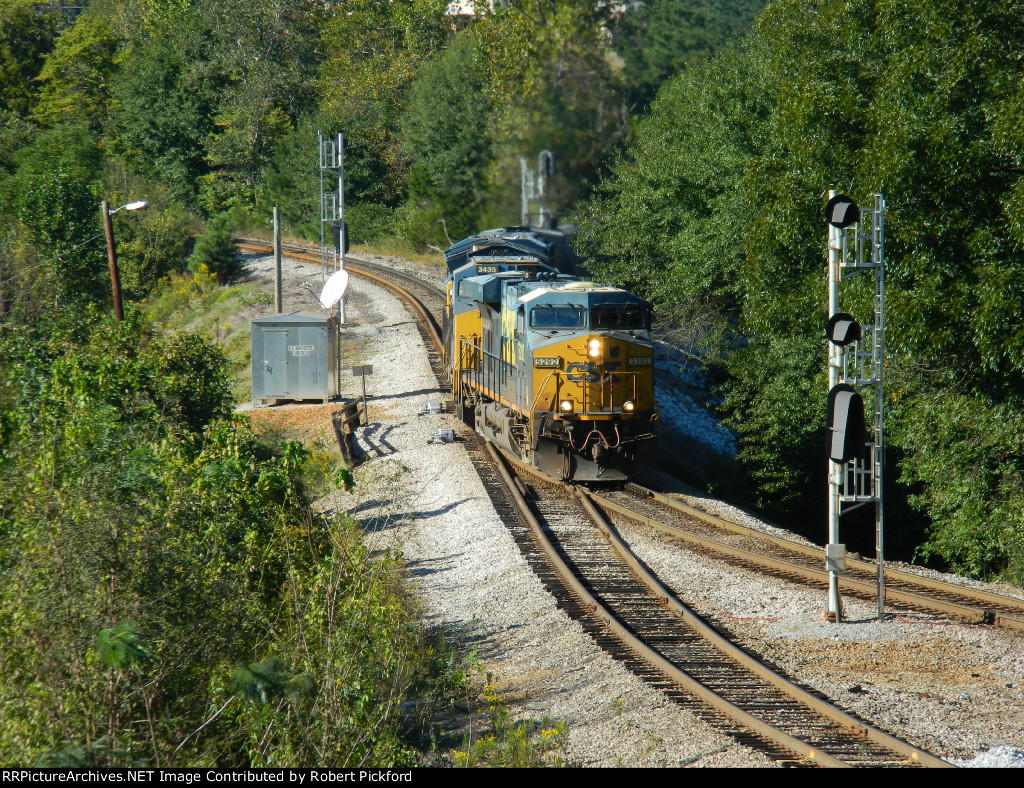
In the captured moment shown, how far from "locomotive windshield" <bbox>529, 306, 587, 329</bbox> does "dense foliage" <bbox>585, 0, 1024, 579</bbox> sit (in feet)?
16.4

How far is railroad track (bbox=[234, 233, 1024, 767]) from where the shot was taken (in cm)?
848

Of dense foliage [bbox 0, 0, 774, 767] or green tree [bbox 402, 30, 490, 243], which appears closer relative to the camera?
dense foliage [bbox 0, 0, 774, 767]

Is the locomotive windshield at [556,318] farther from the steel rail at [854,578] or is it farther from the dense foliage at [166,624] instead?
the dense foliage at [166,624]

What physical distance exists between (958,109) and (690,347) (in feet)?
59.9

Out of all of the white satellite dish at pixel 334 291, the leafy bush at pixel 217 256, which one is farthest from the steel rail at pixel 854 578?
the leafy bush at pixel 217 256

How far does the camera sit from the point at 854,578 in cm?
1360

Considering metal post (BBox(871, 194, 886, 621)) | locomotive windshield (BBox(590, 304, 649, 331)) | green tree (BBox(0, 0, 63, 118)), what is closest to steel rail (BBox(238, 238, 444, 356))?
locomotive windshield (BBox(590, 304, 649, 331))

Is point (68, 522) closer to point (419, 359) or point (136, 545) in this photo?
point (136, 545)

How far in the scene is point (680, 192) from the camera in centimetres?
2856

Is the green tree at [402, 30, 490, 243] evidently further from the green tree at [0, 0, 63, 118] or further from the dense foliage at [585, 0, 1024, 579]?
the green tree at [0, 0, 63, 118]

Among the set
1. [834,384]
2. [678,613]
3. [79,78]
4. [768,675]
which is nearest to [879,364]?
[834,384]

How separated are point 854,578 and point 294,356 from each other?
16.8 metres

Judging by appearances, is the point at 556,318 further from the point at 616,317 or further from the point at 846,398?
the point at 846,398
